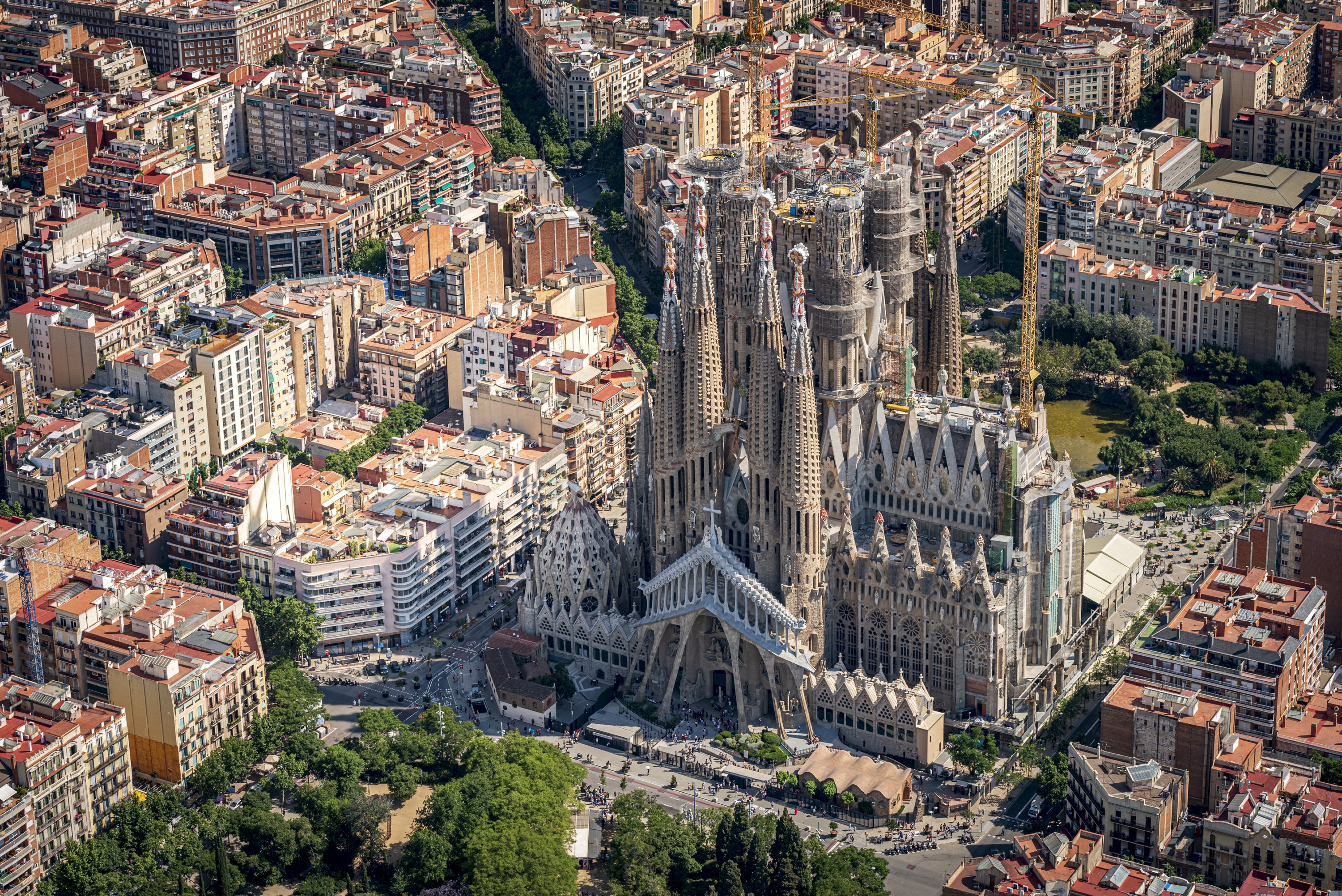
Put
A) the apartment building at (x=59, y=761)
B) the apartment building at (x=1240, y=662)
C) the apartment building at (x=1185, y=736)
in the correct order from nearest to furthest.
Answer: the apartment building at (x=59, y=761)
the apartment building at (x=1185, y=736)
the apartment building at (x=1240, y=662)

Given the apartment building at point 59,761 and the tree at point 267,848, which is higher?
the apartment building at point 59,761

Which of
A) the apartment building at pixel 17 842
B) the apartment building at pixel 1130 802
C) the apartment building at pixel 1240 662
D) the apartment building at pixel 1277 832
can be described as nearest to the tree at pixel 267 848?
the apartment building at pixel 17 842

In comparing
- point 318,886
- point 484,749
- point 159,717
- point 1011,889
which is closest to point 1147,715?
point 1011,889

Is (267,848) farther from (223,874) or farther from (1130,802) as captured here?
(1130,802)

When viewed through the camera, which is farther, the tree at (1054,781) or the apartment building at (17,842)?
the tree at (1054,781)

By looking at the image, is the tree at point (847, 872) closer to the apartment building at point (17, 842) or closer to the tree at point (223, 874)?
the tree at point (223, 874)

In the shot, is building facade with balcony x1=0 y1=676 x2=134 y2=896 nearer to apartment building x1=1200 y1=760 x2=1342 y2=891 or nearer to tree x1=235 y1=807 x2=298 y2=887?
tree x1=235 y1=807 x2=298 y2=887

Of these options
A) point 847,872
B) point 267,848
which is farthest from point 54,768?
point 847,872

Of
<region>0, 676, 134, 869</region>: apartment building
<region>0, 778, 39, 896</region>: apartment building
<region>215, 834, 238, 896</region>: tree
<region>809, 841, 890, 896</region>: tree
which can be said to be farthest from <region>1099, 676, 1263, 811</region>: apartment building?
<region>0, 778, 39, 896</region>: apartment building
